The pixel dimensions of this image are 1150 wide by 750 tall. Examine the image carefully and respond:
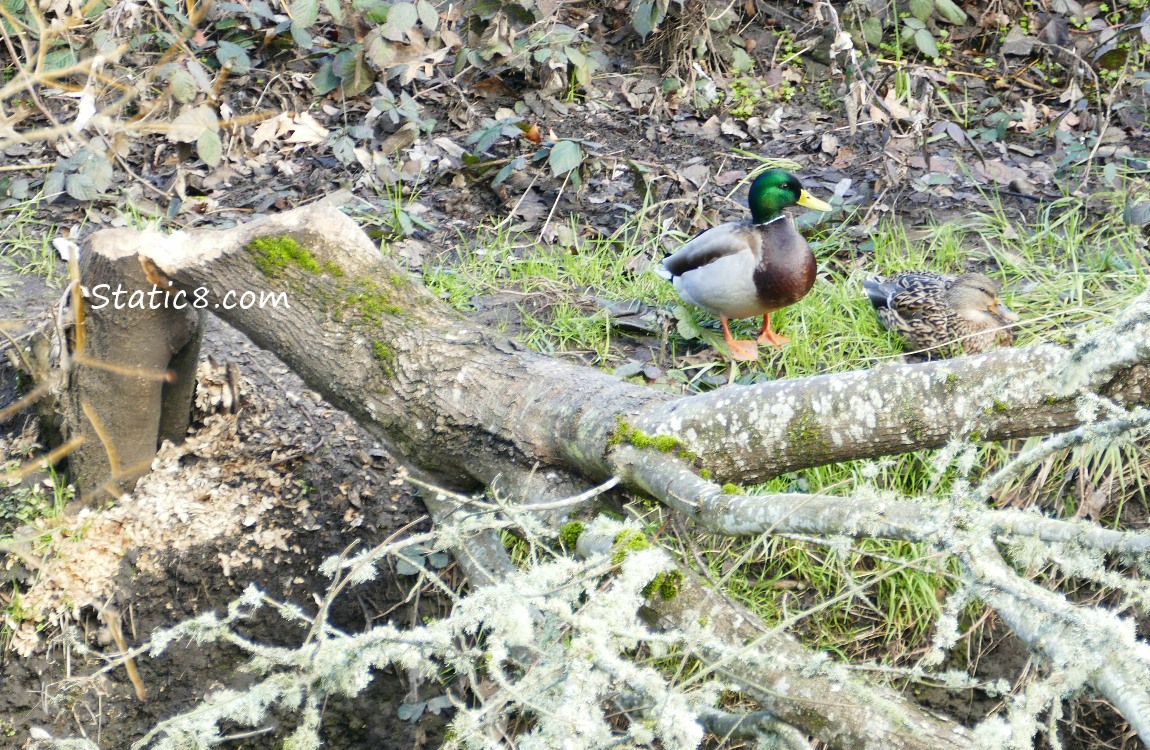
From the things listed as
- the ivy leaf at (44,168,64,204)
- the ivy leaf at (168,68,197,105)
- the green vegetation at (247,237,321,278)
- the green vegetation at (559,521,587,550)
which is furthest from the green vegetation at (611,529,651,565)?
the ivy leaf at (44,168,64,204)

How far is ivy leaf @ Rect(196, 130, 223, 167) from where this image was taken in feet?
13.4

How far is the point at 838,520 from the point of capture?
1605mm

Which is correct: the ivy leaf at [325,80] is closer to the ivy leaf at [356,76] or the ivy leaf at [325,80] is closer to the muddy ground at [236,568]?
the ivy leaf at [356,76]

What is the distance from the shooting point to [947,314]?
335 centimetres

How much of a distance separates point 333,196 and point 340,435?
141 centimetres

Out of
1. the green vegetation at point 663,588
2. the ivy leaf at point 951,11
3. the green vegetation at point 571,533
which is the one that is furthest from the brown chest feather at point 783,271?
the ivy leaf at point 951,11

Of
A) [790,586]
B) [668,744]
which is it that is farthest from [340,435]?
[668,744]

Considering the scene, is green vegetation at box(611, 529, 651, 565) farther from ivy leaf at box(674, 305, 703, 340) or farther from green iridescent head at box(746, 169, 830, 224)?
green iridescent head at box(746, 169, 830, 224)

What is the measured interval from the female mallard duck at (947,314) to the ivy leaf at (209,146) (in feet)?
8.57

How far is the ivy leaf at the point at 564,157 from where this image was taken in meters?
4.25

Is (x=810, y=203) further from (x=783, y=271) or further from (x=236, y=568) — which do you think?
(x=236, y=568)

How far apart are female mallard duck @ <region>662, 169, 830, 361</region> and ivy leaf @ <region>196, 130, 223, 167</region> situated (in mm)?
1856

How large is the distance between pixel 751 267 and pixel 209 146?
2.21m

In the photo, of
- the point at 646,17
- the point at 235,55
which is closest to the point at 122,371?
the point at 235,55
